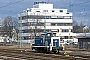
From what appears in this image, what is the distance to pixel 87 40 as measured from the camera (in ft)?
202

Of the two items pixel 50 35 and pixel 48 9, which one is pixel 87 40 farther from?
pixel 48 9

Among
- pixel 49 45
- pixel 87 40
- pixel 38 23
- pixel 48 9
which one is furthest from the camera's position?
pixel 48 9

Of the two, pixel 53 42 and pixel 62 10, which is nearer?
pixel 53 42

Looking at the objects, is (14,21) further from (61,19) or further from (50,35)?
(50,35)

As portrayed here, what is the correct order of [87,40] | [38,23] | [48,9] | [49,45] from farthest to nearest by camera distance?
[48,9] < [38,23] < [87,40] < [49,45]

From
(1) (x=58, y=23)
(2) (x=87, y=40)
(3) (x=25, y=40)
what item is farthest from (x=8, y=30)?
(2) (x=87, y=40)

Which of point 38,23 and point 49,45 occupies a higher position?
point 38,23

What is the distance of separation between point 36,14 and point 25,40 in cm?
1425

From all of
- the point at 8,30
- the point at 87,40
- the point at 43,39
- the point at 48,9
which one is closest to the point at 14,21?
the point at 8,30

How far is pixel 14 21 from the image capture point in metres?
160

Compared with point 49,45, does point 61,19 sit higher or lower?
higher

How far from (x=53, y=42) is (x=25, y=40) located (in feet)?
320

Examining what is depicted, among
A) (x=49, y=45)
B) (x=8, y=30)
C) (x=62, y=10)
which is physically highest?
(x=62, y=10)

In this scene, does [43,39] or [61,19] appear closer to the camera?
[43,39]
